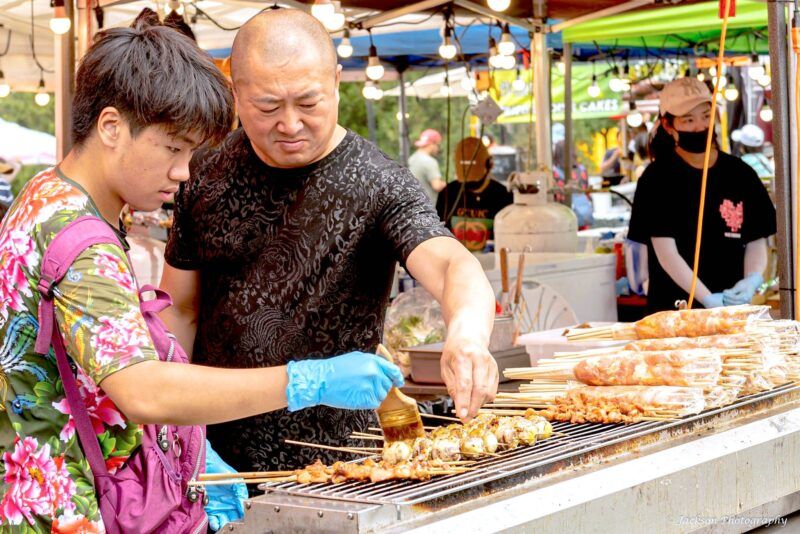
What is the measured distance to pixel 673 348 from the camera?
285cm

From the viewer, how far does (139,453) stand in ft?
6.01

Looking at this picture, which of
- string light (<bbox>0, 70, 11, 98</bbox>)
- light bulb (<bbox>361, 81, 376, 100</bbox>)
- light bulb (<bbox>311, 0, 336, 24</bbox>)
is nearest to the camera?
light bulb (<bbox>311, 0, 336, 24</bbox>)

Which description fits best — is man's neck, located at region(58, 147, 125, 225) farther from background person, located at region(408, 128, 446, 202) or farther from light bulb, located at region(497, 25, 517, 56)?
background person, located at region(408, 128, 446, 202)

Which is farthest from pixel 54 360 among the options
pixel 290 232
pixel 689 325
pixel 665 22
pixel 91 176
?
pixel 665 22

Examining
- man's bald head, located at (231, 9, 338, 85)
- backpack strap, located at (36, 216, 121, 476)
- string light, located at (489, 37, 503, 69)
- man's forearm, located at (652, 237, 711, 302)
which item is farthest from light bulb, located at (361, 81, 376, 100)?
backpack strap, located at (36, 216, 121, 476)

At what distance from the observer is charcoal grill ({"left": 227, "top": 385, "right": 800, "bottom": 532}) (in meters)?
1.70

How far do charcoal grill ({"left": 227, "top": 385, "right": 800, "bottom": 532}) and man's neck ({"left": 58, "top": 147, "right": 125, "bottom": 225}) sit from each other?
547mm

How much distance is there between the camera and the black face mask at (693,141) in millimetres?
4762

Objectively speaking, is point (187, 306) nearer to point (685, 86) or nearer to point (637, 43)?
point (685, 86)

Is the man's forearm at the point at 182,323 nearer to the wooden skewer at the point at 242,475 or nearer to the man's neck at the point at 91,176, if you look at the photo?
the wooden skewer at the point at 242,475

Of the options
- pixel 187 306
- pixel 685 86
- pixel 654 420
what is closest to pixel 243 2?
pixel 685 86

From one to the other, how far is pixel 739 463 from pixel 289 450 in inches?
38.8

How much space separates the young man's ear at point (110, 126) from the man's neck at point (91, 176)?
4 centimetres

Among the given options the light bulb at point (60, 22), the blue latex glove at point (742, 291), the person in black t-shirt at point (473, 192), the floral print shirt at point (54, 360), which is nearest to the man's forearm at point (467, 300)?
the floral print shirt at point (54, 360)
